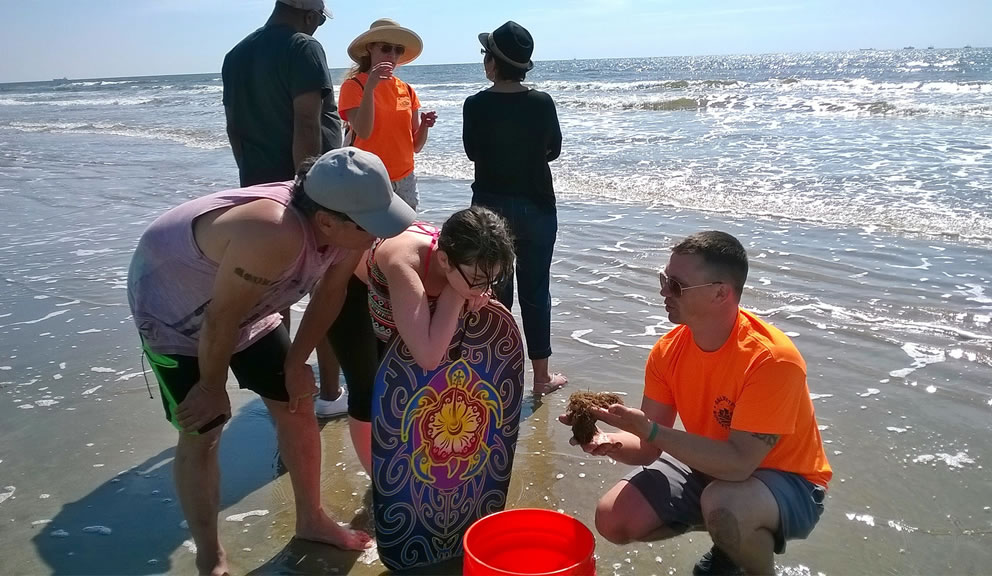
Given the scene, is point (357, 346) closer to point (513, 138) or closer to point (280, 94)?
point (280, 94)

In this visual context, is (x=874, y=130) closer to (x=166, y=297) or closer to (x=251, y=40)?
(x=251, y=40)

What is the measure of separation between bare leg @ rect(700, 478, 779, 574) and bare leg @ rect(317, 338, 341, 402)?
230 cm

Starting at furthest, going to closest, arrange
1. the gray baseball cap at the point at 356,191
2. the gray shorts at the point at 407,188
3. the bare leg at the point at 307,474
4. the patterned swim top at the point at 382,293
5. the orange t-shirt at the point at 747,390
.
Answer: the gray shorts at the point at 407,188, the bare leg at the point at 307,474, the patterned swim top at the point at 382,293, the orange t-shirt at the point at 747,390, the gray baseball cap at the point at 356,191

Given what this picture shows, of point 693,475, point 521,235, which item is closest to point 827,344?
point 521,235

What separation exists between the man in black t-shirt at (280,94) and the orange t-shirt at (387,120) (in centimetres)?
38

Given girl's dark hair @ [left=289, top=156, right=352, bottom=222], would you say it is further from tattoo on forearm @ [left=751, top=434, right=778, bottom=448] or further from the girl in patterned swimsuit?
tattoo on forearm @ [left=751, top=434, right=778, bottom=448]

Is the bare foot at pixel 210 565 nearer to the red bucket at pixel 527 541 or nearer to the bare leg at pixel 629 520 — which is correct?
the red bucket at pixel 527 541

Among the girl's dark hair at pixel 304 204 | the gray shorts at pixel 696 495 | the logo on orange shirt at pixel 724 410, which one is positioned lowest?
the gray shorts at pixel 696 495

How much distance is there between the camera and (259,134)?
13.8 ft

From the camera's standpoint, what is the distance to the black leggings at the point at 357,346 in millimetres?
3387

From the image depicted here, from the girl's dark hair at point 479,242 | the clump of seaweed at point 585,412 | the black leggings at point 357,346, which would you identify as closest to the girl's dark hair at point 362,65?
the black leggings at point 357,346

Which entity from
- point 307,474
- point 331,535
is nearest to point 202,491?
point 307,474

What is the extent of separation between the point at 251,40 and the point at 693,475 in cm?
300

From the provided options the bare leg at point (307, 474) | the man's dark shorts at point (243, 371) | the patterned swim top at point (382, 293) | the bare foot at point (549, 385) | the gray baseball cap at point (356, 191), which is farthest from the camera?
the bare foot at point (549, 385)
